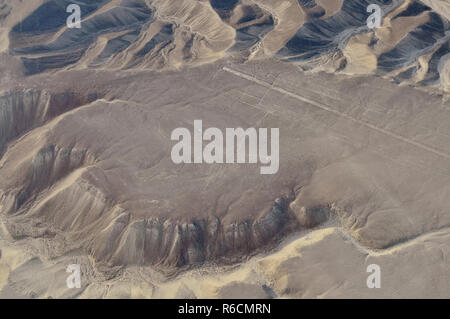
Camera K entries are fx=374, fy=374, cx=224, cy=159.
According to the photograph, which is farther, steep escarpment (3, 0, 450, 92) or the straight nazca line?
steep escarpment (3, 0, 450, 92)

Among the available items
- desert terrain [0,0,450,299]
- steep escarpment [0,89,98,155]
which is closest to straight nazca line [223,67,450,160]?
desert terrain [0,0,450,299]

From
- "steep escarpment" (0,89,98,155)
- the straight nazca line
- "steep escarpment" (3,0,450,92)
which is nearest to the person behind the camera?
the straight nazca line

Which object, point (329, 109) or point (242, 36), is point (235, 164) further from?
point (242, 36)

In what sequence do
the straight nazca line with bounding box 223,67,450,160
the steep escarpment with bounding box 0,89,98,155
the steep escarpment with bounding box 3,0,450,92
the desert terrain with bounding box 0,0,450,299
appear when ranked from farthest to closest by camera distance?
the steep escarpment with bounding box 3,0,450,92
the steep escarpment with bounding box 0,89,98,155
the straight nazca line with bounding box 223,67,450,160
the desert terrain with bounding box 0,0,450,299

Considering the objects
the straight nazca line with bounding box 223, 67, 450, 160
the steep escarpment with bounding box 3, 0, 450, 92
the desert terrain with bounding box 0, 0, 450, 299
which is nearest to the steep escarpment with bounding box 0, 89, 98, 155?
the desert terrain with bounding box 0, 0, 450, 299

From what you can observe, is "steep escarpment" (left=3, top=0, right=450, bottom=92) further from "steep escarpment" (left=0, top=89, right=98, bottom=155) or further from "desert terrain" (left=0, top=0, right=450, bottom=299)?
"steep escarpment" (left=0, top=89, right=98, bottom=155)

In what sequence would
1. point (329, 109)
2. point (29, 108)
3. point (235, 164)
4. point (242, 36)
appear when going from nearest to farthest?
point (235, 164) → point (329, 109) → point (29, 108) → point (242, 36)

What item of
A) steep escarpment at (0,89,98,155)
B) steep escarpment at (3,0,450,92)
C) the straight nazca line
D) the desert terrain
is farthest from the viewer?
steep escarpment at (3,0,450,92)

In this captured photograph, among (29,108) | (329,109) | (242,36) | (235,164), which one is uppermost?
(242,36)

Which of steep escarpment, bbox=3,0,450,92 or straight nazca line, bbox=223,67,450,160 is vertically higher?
steep escarpment, bbox=3,0,450,92

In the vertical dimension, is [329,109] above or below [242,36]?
below

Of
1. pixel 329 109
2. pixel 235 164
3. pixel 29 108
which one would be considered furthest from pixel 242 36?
pixel 29 108

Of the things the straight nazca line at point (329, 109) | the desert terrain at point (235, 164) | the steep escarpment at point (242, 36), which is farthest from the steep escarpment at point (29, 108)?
the straight nazca line at point (329, 109)

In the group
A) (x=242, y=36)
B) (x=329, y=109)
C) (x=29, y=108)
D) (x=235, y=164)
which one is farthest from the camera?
(x=242, y=36)
